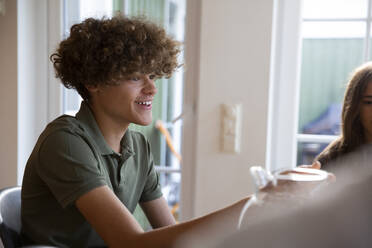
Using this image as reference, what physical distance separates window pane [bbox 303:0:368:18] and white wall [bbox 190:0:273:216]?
209 mm

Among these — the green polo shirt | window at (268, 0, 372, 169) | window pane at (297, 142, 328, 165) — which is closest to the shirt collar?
the green polo shirt

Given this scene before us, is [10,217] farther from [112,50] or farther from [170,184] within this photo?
[170,184]

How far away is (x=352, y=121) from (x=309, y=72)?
0.68 meters

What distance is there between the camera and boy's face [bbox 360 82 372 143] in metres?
1.30

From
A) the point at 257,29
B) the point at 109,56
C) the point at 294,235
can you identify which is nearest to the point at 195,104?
the point at 257,29

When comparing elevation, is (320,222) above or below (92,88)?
below

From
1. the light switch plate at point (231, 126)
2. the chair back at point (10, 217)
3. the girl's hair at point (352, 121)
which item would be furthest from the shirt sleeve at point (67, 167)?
the light switch plate at point (231, 126)

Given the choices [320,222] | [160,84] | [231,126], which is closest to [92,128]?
[320,222]

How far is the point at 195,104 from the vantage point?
2033mm

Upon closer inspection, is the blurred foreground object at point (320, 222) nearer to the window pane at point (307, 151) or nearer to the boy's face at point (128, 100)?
the boy's face at point (128, 100)

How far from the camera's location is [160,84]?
2252 mm

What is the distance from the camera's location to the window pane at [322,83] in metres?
1.97

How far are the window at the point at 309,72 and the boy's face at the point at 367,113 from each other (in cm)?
62

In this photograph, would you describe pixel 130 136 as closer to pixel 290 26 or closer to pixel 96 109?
pixel 96 109
